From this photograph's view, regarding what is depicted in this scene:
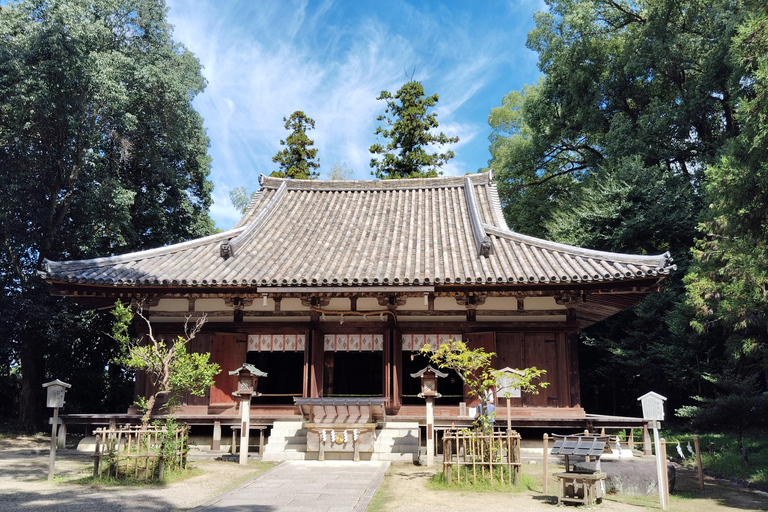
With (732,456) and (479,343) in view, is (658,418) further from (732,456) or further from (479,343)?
(732,456)

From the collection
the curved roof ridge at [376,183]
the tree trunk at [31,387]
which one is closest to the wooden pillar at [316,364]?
the curved roof ridge at [376,183]

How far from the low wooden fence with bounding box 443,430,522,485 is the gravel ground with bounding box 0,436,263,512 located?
4.01 meters

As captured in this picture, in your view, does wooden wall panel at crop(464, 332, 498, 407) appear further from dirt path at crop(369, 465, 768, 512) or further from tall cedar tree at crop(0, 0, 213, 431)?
tall cedar tree at crop(0, 0, 213, 431)

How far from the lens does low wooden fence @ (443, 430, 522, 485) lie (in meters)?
9.73

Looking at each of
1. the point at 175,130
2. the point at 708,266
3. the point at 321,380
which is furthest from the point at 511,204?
the point at 321,380

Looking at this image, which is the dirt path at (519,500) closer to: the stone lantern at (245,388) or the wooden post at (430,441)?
the wooden post at (430,441)

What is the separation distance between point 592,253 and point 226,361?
1019cm

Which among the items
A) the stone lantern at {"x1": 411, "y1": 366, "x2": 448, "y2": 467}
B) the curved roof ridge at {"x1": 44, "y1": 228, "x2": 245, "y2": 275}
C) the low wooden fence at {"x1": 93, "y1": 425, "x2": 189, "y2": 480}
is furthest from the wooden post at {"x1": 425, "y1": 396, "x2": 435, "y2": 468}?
the curved roof ridge at {"x1": 44, "y1": 228, "x2": 245, "y2": 275}

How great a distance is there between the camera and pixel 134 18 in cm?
2248

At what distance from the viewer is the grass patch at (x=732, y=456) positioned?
12204 millimetres

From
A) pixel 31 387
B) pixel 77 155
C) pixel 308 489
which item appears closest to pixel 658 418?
pixel 308 489

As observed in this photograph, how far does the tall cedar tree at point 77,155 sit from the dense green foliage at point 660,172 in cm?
1726

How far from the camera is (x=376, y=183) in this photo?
21328 mm

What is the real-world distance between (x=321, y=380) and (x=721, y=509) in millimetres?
9327
